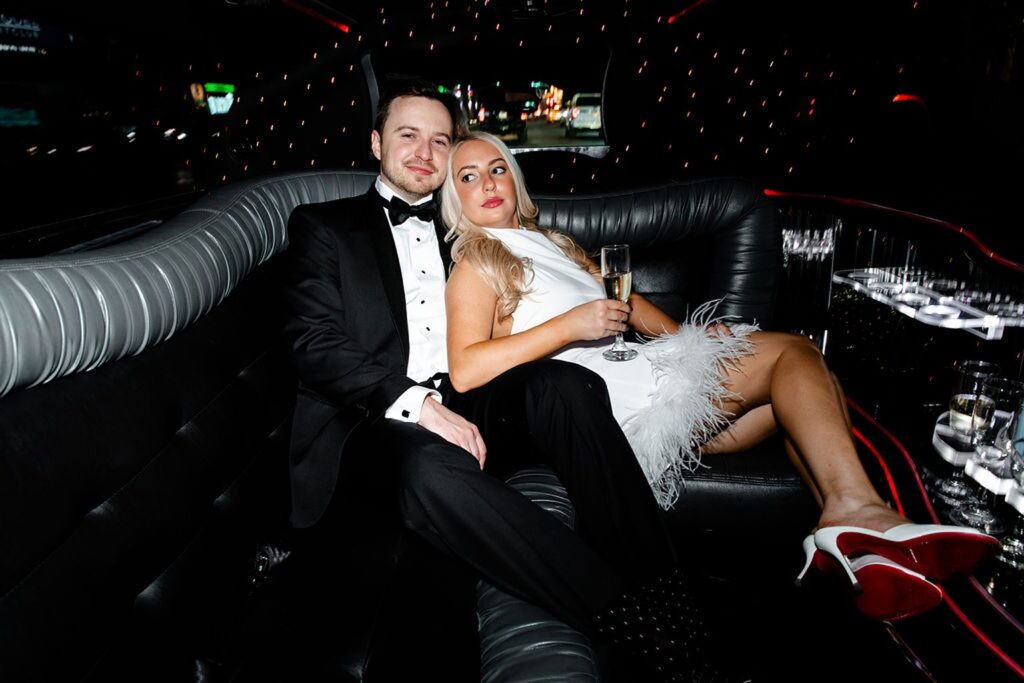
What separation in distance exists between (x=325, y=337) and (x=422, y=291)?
37 centimetres

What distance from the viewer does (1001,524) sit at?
1146 millimetres

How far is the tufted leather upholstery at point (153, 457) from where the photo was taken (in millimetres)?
739

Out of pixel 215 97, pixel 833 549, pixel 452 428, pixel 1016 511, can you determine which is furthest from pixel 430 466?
pixel 215 97

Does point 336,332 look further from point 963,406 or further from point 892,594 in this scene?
point 963,406

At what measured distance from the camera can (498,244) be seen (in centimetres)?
168

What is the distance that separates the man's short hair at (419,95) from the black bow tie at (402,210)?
0.26 meters

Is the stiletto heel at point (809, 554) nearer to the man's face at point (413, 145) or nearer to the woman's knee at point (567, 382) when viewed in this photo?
the woman's knee at point (567, 382)

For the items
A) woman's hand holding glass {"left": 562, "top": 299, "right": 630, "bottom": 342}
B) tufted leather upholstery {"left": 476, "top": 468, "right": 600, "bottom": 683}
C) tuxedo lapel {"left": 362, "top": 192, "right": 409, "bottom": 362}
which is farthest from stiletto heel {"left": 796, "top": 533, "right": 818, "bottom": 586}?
tuxedo lapel {"left": 362, "top": 192, "right": 409, "bottom": 362}

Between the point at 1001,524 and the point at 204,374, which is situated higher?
the point at 204,374

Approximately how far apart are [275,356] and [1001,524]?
5.42ft

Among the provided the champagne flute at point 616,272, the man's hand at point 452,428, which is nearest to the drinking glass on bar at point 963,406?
the champagne flute at point 616,272

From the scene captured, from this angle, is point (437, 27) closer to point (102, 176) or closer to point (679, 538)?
point (679, 538)

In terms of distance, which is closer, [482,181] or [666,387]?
[666,387]

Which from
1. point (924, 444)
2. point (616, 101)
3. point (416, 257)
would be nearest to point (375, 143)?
point (416, 257)
